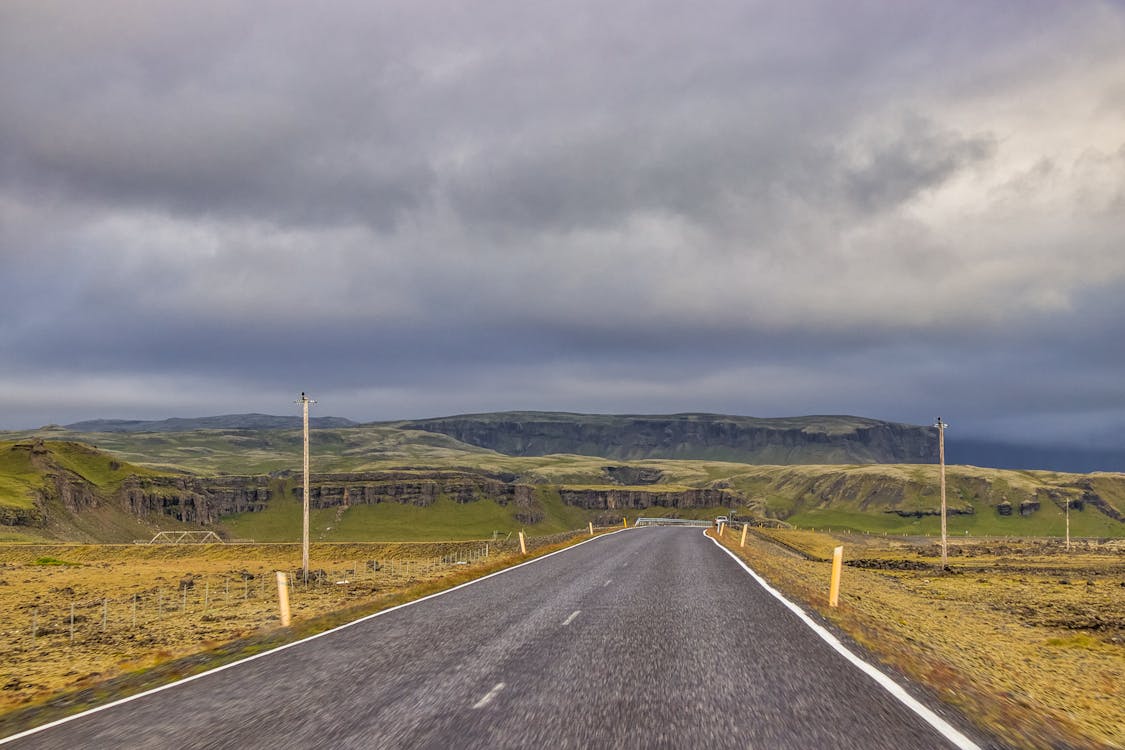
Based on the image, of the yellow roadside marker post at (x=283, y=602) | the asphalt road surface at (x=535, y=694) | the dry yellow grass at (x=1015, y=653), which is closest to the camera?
the asphalt road surface at (x=535, y=694)

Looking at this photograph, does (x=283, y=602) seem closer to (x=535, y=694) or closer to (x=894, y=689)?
(x=535, y=694)

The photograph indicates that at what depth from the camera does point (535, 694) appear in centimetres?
888

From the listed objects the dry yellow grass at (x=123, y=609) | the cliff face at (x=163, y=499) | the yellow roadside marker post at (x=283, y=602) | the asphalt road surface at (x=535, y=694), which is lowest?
the cliff face at (x=163, y=499)

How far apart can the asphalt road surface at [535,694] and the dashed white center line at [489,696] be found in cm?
5

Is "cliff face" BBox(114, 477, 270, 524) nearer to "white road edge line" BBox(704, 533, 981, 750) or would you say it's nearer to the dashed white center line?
"white road edge line" BBox(704, 533, 981, 750)

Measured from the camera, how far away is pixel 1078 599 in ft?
117

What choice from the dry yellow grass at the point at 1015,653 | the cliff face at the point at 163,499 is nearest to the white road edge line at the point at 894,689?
the dry yellow grass at the point at 1015,653

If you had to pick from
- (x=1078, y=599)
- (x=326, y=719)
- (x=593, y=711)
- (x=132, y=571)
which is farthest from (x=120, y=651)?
(x=132, y=571)

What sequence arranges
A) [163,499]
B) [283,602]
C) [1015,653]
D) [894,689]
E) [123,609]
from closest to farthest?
[894,689] → [1015,653] → [283,602] → [123,609] → [163,499]

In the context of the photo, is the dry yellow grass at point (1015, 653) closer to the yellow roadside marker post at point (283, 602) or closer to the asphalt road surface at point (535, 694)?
the asphalt road surface at point (535, 694)

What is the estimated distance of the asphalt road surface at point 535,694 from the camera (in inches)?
287

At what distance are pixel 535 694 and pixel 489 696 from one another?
54 centimetres

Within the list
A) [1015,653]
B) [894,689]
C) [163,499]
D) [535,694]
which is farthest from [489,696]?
[163,499]

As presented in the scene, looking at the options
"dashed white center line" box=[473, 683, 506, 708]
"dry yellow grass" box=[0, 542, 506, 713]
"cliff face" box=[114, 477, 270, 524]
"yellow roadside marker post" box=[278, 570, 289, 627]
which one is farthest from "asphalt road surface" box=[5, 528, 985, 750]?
"cliff face" box=[114, 477, 270, 524]
